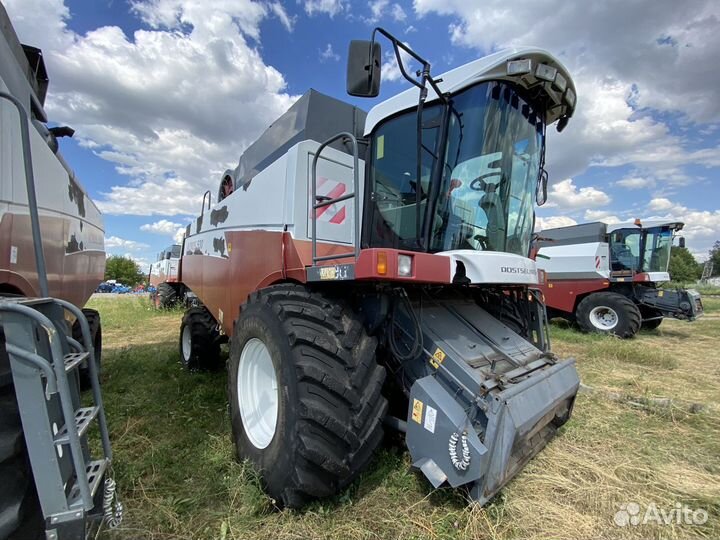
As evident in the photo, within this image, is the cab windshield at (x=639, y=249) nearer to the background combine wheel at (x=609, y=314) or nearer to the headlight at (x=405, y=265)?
the background combine wheel at (x=609, y=314)

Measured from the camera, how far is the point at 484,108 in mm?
2789

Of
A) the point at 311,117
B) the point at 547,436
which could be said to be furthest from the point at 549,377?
the point at 311,117

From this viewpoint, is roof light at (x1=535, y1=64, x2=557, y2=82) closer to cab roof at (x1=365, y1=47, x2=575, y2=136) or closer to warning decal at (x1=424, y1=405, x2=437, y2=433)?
cab roof at (x1=365, y1=47, x2=575, y2=136)

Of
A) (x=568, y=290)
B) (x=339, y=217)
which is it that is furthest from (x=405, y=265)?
(x=568, y=290)

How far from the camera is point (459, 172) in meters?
2.82

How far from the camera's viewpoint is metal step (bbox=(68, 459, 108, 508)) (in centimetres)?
137

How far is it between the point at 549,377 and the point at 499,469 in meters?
0.98

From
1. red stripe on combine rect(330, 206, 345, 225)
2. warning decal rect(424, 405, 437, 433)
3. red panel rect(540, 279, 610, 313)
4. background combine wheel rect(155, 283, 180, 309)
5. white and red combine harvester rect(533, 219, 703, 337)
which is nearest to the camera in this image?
warning decal rect(424, 405, 437, 433)

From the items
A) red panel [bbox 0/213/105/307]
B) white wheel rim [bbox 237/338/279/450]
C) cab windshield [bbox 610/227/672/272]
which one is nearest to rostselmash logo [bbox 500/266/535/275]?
white wheel rim [bbox 237/338/279/450]

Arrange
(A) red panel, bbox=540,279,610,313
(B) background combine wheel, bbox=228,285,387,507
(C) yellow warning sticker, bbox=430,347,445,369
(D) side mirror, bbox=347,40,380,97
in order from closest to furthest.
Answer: (B) background combine wheel, bbox=228,285,387,507, (D) side mirror, bbox=347,40,380,97, (C) yellow warning sticker, bbox=430,347,445,369, (A) red panel, bbox=540,279,610,313

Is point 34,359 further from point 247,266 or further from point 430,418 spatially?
point 247,266

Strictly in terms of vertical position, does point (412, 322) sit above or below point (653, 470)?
above

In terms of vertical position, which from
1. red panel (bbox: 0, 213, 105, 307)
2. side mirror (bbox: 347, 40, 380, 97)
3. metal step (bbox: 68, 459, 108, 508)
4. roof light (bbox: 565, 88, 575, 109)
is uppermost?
roof light (bbox: 565, 88, 575, 109)

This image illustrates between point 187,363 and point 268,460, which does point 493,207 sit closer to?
point 268,460
